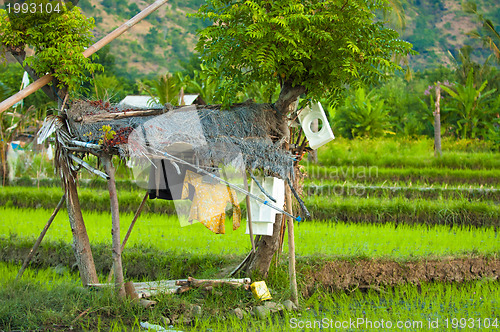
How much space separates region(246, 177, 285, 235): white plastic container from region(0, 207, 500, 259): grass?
3.60 feet

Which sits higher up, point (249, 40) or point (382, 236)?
point (249, 40)

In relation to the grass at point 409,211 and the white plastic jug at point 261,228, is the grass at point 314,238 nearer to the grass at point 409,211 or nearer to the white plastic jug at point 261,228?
the grass at point 409,211

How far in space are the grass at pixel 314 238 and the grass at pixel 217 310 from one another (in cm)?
85

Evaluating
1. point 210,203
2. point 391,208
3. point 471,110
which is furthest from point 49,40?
point 471,110

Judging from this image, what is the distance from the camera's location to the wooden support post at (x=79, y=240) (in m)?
4.52

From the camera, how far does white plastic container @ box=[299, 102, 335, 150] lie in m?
4.62

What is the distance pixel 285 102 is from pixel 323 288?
79.3 inches

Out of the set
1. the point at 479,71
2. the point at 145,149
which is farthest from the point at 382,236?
the point at 479,71

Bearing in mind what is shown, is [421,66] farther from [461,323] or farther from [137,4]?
[461,323]

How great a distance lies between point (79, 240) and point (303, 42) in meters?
2.71

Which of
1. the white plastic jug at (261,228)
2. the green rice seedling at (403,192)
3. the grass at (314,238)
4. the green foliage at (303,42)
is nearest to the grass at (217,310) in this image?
the white plastic jug at (261,228)

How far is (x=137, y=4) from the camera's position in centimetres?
4069

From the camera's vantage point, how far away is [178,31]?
1507 inches

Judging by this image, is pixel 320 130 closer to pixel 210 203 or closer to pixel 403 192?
pixel 210 203
